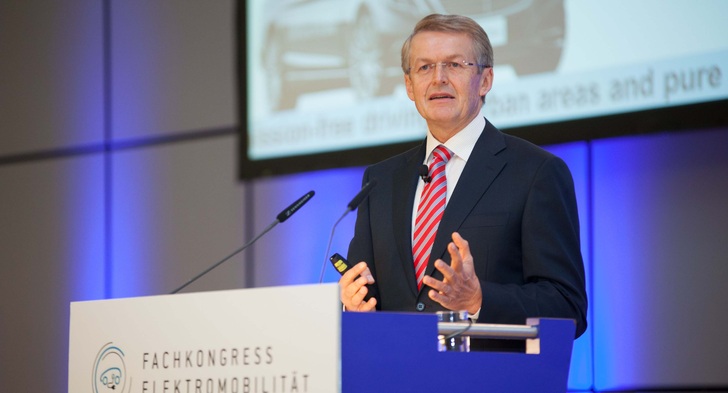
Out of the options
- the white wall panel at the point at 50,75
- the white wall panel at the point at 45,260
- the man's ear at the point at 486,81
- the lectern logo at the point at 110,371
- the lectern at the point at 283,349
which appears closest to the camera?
the lectern at the point at 283,349

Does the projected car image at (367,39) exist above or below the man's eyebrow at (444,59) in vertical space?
above

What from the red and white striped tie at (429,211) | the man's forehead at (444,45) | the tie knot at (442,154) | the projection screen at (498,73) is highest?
the projection screen at (498,73)

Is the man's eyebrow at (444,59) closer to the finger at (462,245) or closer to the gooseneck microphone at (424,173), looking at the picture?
the gooseneck microphone at (424,173)

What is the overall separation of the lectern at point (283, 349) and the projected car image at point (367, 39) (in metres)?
2.25

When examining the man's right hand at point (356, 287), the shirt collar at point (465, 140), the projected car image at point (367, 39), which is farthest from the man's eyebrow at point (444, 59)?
the projected car image at point (367, 39)

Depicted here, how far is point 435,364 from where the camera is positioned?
1.78m

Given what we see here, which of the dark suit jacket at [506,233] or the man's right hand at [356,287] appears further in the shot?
the dark suit jacket at [506,233]

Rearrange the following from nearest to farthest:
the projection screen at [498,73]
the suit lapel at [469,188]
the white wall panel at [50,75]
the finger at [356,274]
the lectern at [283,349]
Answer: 1. the lectern at [283,349]
2. the finger at [356,274]
3. the suit lapel at [469,188]
4. the projection screen at [498,73]
5. the white wall panel at [50,75]

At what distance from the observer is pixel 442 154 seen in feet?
8.52

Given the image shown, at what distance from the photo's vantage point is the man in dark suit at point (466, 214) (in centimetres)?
216

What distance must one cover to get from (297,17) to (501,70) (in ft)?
4.02

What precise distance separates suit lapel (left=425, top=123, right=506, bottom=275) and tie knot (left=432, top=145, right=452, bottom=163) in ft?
0.31

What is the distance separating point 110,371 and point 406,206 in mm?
948

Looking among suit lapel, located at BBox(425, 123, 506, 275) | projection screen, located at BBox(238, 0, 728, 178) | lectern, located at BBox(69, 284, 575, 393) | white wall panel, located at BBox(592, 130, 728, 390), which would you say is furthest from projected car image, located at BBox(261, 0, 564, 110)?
lectern, located at BBox(69, 284, 575, 393)
